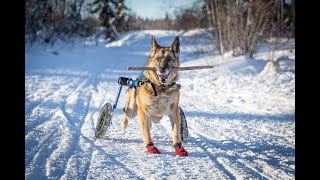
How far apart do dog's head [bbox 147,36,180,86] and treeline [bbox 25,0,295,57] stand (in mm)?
10227

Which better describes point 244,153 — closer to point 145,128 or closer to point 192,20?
point 145,128

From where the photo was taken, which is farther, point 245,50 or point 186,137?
point 245,50

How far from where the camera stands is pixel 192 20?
1873 cm

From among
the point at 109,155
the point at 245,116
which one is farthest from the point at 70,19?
the point at 109,155

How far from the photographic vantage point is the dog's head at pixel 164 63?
412 cm

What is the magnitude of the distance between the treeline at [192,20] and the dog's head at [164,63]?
10.2 m

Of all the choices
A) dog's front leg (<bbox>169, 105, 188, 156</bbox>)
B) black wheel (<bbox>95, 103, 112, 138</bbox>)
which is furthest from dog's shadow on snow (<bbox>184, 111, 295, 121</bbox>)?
black wheel (<bbox>95, 103, 112, 138</bbox>)

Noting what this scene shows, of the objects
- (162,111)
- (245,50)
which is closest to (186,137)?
(162,111)

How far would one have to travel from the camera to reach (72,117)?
5902mm

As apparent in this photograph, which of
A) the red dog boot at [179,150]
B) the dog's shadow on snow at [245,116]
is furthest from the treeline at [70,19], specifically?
the red dog boot at [179,150]

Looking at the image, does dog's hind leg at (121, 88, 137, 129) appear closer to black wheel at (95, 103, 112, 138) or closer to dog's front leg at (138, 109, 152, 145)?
black wheel at (95, 103, 112, 138)

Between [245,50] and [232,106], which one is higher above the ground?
[245,50]
